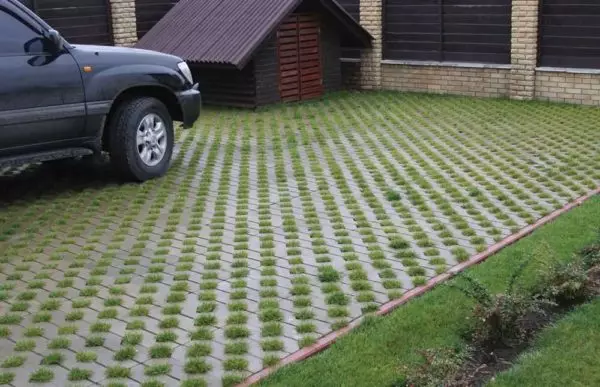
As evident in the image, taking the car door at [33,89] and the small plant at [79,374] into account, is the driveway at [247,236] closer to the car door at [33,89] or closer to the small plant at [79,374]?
the small plant at [79,374]

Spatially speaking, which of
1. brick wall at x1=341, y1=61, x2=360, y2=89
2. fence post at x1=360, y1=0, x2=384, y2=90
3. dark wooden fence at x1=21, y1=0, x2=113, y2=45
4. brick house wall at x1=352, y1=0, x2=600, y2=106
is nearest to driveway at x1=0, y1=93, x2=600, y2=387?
brick house wall at x1=352, y1=0, x2=600, y2=106

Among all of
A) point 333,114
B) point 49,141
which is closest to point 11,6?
point 49,141

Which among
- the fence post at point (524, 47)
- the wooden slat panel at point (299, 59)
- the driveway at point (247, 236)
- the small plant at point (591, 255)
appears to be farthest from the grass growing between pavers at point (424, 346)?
the wooden slat panel at point (299, 59)

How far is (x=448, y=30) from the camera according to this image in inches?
648

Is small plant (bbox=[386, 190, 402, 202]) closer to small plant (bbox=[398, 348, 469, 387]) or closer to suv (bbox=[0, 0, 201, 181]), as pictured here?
suv (bbox=[0, 0, 201, 181])

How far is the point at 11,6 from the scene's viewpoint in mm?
8680

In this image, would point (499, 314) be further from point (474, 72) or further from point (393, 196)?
point (474, 72)

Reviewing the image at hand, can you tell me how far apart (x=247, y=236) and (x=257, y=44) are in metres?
7.43

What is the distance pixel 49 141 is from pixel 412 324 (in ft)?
16.3

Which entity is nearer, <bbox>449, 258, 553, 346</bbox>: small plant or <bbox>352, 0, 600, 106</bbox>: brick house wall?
<bbox>449, 258, 553, 346</bbox>: small plant

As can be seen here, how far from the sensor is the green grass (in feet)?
15.5

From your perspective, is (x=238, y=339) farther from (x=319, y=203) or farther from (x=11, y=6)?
(x=11, y=6)

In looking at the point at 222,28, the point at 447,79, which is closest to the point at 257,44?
the point at 222,28

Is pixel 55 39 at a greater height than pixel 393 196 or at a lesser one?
greater
